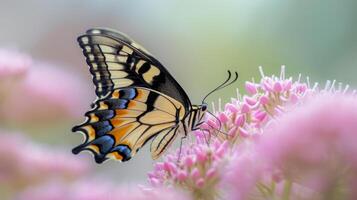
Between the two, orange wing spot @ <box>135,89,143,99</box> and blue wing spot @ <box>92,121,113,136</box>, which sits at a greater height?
orange wing spot @ <box>135,89,143,99</box>

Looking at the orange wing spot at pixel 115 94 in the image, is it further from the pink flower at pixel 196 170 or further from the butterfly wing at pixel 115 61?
the pink flower at pixel 196 170

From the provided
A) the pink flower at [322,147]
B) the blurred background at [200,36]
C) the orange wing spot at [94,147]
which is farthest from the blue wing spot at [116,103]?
the blurred background at [200,36]

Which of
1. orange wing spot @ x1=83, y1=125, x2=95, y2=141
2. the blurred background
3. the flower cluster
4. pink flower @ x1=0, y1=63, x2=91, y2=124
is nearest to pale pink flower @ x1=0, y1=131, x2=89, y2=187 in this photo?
pink flower @ x1=0, y1=63, x2=91, y2=124

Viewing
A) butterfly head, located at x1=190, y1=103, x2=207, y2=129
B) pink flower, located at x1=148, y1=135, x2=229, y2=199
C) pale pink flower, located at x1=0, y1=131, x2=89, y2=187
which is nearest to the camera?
pink flower, located at x1=148, y1=135, x2=229, y2=199

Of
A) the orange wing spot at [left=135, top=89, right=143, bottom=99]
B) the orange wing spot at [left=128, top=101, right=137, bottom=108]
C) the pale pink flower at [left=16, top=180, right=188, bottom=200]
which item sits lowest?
the pale pink flower at [left=16, top=180, right=188, bottom=200]

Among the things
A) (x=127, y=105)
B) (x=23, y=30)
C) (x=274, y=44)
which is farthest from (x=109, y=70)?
(x=274, y=44)

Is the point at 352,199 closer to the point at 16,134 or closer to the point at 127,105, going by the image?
the point at 127,105

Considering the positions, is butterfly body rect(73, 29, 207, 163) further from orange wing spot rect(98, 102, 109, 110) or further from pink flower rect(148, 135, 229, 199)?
pink flower rect(148, 135, 229, 199)
